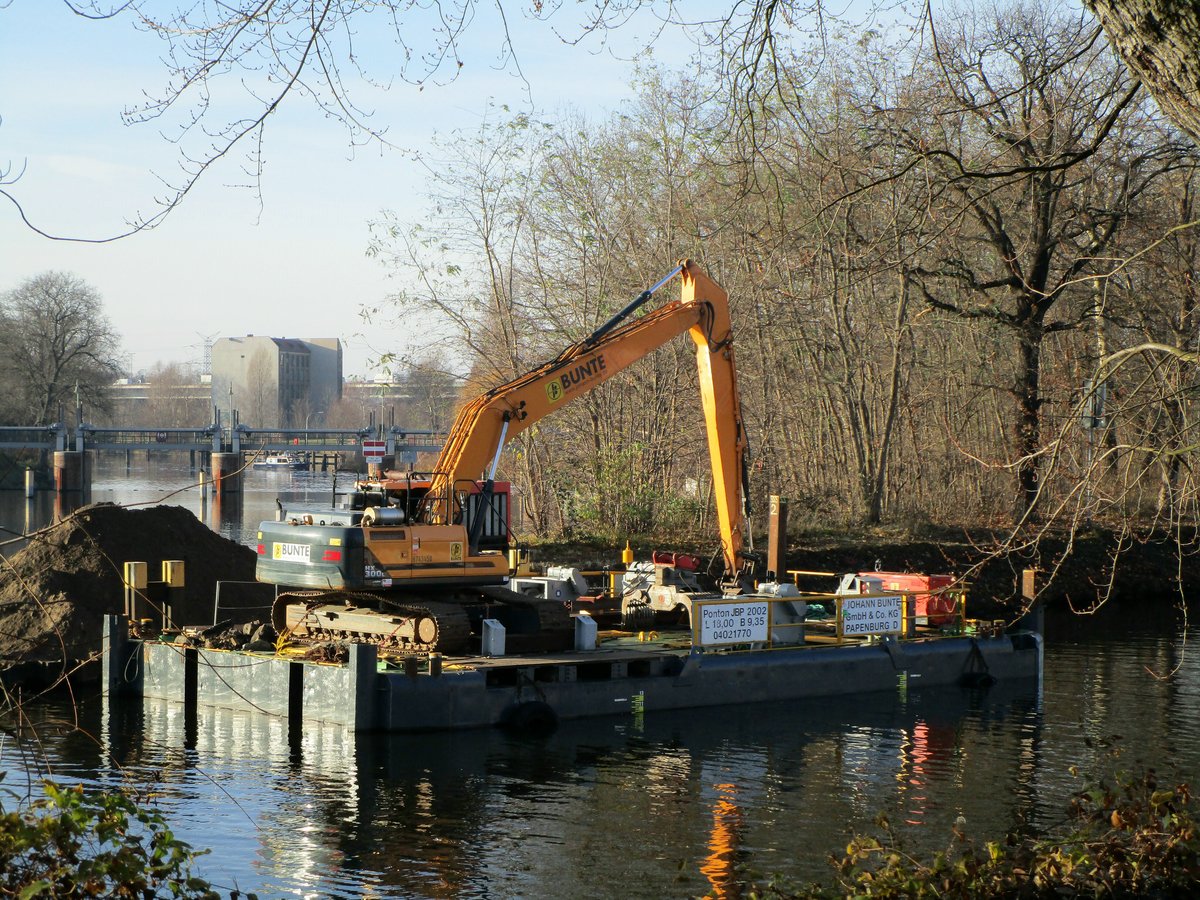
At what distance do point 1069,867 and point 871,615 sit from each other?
14.7 metres

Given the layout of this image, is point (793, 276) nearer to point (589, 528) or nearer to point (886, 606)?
point (589, 528)

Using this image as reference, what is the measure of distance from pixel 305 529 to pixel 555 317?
19806 millimetres

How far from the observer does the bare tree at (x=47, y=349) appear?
319 ft

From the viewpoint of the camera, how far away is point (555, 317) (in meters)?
39.2

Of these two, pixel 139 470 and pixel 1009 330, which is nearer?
pixel 1009 330

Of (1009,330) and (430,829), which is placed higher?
(1009,330)

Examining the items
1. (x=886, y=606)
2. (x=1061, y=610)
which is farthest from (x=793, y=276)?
(x=886, y=606)

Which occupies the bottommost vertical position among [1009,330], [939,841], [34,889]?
[939,841]

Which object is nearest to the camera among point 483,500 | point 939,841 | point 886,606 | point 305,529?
point 939,841

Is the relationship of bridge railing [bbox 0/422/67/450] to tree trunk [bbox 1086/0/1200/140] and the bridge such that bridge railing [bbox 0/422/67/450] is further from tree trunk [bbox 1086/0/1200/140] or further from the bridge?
tree trunk [bbox 1086/0/1200/140]

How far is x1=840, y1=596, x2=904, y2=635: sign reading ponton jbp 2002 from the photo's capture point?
2353 centimetres

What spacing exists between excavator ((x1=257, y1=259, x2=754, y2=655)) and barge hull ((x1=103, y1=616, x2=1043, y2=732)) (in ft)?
2.75

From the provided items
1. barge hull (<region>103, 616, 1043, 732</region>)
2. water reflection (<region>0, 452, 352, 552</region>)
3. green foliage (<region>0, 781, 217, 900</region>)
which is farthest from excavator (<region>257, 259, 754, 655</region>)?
water reflection (<region>0, 452, 352, 552</region>)

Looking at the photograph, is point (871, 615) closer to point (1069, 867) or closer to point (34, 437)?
point (1069, 867)
